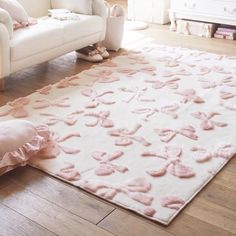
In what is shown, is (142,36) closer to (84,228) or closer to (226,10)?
(226,10)

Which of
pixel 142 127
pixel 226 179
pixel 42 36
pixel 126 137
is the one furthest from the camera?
pixel 42 36

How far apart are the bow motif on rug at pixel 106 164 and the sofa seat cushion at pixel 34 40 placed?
122 centimetres

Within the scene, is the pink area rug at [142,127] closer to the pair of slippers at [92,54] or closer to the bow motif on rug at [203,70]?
the bow motif on rug at [203,70]

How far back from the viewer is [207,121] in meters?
2.74

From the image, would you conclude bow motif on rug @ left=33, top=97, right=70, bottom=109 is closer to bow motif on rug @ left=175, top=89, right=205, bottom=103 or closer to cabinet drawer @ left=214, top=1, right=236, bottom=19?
bow motif on rug @ left=175, top=89, right=205, bottom=103

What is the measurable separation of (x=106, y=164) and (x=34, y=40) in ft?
4.69

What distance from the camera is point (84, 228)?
5.98 ft

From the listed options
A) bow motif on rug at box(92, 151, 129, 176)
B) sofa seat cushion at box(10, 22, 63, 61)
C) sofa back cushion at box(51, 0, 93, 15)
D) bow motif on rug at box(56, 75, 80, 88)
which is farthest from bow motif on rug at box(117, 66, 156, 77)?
bow motif on rug at box(92, 151, 129, 176)

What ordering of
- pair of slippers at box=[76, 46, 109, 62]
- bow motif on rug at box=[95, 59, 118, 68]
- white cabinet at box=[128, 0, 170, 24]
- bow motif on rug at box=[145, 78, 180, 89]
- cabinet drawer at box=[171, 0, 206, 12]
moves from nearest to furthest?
bow motif on rug at box=[145, 78, 180, 89] → bow motif on rug at box=[95, 59, 118, 68] → pair of slippers at box=[76, 46, 109, 62] → cabinet drawer at box=[171, 0, 206, 12] → white cabinet at box=[128, 0, 170, 24]

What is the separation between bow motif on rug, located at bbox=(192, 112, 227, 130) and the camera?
267cm

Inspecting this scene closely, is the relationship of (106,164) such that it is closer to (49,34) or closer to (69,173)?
(69,173)

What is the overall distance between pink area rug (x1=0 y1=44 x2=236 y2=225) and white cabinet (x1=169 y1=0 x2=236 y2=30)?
0.81 m

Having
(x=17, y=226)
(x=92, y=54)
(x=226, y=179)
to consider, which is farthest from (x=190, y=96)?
(x=17, y=226)

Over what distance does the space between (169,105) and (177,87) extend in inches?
13.9
